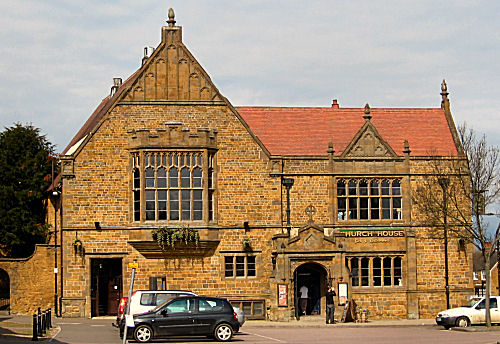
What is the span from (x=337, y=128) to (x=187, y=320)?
779 inches

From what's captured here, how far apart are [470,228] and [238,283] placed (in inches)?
431

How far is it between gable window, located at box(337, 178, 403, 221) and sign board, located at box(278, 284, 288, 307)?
17.4ft

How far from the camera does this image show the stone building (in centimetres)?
4106

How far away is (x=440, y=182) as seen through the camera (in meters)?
42.6

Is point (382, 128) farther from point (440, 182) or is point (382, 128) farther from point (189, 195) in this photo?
point (189, 195)

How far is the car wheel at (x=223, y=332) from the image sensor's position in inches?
1153

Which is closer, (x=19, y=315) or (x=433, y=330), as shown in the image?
(x=433, y=330)

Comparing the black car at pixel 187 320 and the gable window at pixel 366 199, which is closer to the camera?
the black car at pixel 187 320

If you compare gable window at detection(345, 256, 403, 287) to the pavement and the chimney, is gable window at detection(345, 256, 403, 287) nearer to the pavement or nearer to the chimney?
the pavement

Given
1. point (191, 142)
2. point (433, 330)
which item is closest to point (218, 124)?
point (191, 142)

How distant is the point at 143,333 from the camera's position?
2878 centimetres

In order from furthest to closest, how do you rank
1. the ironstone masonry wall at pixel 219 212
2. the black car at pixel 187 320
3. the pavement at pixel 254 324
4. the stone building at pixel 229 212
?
the ironstone masonry wall at pixel 219 212
the stone building at pixel 229 212
the pavement at pixel 254 324
the black car at pixel 187 320

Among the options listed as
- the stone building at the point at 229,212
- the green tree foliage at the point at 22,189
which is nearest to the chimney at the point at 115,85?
the green tree foliage at the point at 22,189

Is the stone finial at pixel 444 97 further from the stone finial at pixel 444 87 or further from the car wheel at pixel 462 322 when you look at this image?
the car wheel at pixel 462 322
